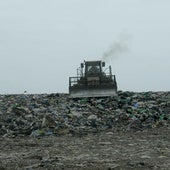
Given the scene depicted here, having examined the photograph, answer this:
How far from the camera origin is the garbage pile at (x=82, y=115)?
13875 mm

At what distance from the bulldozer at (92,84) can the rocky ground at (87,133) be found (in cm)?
35

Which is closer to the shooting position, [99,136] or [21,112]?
[99,136]

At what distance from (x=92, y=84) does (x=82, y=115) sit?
3.65 meters

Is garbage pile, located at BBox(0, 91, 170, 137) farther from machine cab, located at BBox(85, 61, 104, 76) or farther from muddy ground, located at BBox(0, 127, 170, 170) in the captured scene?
machine cab, located at BBox(85, 61, 104, 76)

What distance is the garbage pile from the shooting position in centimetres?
1388

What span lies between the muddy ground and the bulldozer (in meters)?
6.03

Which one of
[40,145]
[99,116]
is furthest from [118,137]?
[99,116]

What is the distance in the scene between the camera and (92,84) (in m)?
19.7

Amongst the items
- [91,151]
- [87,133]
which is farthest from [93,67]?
[91,151]

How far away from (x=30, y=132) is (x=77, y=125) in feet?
5.88

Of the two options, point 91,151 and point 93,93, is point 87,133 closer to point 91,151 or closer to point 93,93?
point 91,151

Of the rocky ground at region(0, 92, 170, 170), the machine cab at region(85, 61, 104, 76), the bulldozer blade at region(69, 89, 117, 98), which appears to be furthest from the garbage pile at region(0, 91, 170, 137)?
the machine cab at region(85, 61, 104, 76)

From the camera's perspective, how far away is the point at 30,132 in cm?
1342

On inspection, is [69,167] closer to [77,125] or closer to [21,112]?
[77,125]
